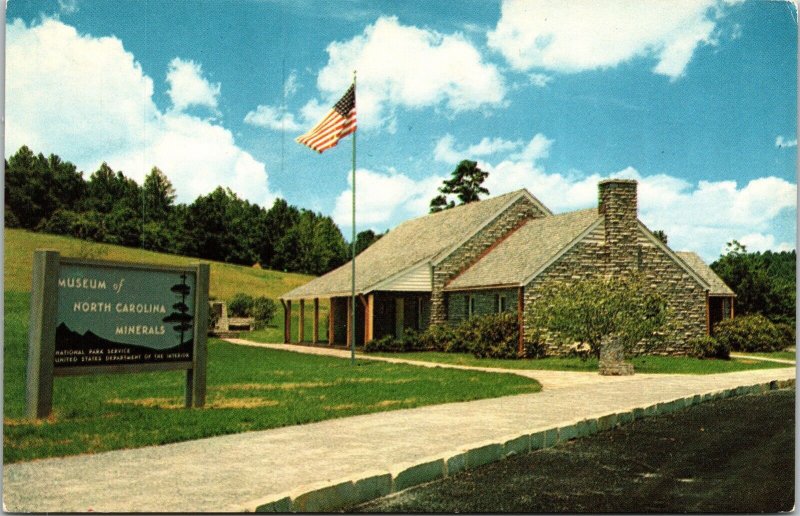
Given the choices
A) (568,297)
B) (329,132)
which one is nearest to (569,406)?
(329,132)

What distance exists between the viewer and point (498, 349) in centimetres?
2448

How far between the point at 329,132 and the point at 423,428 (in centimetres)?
900

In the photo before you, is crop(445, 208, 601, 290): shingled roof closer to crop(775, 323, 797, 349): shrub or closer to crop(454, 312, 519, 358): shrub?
crop(454, 312, 519, 358): shrub

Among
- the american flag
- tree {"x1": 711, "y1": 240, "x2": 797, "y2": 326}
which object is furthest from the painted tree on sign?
tree {"x1": 711, "y1": 240, "x2": 797, "y2": 326}

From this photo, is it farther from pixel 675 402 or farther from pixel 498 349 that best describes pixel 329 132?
pixel 498 349

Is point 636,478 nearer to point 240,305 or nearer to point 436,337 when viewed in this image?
point 436,337

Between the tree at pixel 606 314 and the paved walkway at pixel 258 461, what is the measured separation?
946 cm

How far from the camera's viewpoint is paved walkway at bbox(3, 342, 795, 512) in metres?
6.06

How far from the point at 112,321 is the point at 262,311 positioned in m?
34.9

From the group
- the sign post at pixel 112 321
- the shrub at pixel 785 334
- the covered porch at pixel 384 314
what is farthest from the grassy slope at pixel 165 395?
the shrub at pixel 785 334

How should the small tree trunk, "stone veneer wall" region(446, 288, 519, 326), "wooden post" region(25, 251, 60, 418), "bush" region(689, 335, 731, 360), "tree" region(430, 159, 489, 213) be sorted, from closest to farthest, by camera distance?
1. "wooden post" region(25, 251, 60, 418)
2. the small tree trunk
3. "bush" region(689, 335, 731, 360)
4. "stone veneer wall" region(446, 288, 519, 326)
5. "tree" region(430, 159, 489, 213)

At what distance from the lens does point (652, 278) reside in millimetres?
26656

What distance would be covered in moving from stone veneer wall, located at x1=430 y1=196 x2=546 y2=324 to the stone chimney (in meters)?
6.21

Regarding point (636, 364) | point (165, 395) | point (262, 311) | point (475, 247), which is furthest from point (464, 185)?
point (165, 395)
